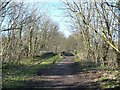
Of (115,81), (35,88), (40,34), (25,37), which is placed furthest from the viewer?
(40,34)

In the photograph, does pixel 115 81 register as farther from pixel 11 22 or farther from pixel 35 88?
pixel 11 22

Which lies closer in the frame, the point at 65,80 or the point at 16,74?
the point at 65,80

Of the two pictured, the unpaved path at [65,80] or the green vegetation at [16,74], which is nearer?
the unpaved path at [65,80]

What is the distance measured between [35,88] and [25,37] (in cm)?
2624

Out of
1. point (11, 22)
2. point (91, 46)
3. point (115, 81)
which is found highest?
point (11, 22)

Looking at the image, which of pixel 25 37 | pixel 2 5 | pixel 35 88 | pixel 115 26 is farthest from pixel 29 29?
pixel 35 88

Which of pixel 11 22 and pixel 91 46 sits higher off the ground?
pixel 11 22

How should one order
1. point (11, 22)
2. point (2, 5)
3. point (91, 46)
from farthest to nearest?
point (91, 46) < point (11, 22) < point (2, 5)

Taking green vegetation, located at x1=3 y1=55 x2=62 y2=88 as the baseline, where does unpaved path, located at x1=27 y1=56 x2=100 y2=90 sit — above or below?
below

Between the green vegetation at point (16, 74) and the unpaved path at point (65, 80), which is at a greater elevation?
the green vegetation at point (16, 74)

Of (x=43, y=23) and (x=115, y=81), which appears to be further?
(x=43, y=23)

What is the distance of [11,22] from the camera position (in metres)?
28.1

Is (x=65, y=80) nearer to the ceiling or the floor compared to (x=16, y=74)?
nearer to the floor

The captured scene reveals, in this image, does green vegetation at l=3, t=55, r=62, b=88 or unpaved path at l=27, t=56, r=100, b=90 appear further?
green vegetation at l=3, t=55, r=62, b=88
